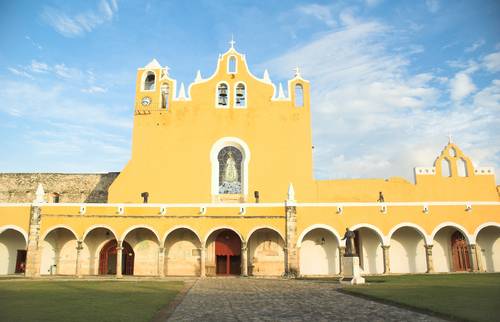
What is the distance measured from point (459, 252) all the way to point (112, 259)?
2026cm

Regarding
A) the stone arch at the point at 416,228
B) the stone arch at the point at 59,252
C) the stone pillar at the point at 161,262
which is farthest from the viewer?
the stone arch at the point at 59,252

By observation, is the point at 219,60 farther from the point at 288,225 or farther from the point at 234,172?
the point at 288,225

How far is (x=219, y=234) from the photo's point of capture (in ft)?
81.0

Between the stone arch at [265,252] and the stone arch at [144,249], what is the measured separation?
528cm

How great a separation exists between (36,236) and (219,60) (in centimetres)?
1529

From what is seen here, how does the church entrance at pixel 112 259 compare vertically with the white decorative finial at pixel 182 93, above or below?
below

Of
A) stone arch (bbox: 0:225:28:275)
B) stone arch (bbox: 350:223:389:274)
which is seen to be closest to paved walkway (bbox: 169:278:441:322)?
stone arch (bbox: 350:223:389:274)

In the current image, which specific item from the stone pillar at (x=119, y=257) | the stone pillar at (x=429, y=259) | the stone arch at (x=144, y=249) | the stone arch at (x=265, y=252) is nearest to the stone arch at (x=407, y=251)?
the stone pillar at (x=429, y=259)

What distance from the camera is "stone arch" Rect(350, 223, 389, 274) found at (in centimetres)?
2447

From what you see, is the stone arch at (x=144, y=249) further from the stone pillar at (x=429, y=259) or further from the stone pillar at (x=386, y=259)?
the stone pillar at (x=429, y=259)

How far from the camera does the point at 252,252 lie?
949 inches

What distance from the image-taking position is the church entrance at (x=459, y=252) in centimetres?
2434

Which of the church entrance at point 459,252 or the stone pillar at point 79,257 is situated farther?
the church entrance at point 459,252

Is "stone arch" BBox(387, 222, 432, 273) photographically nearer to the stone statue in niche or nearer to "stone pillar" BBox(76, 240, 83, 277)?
the stone statue in niche
